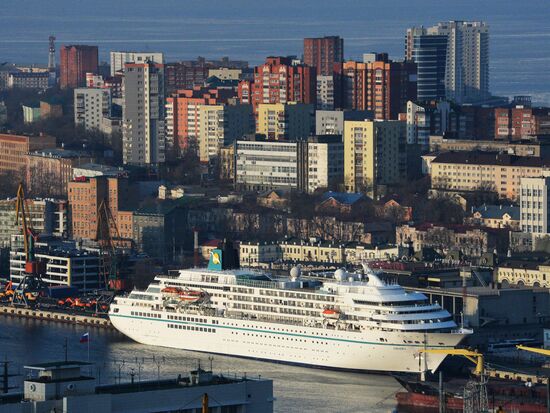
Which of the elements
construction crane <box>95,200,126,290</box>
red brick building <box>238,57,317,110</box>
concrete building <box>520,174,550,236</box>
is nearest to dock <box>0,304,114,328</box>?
construction crane <box>95,200,126,290</box>

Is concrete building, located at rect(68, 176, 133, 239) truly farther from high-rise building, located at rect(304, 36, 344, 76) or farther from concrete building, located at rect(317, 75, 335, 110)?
high-rise building, located at rect(304, 36, 344, 76)

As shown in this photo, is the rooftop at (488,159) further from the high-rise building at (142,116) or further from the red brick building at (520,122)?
the high-rise building at (142,116)

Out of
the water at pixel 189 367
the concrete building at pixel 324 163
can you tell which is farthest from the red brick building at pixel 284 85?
the water at pixel 189 367

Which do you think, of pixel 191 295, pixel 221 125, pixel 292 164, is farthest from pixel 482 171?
pixel 191 295

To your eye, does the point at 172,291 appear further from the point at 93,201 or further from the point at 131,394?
the point at 131,394

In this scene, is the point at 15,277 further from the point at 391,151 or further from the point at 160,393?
the point at 160,393

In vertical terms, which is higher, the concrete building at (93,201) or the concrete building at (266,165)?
the concrete building at (266,165)

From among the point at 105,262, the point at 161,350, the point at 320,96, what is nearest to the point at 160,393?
the point at 161,350
